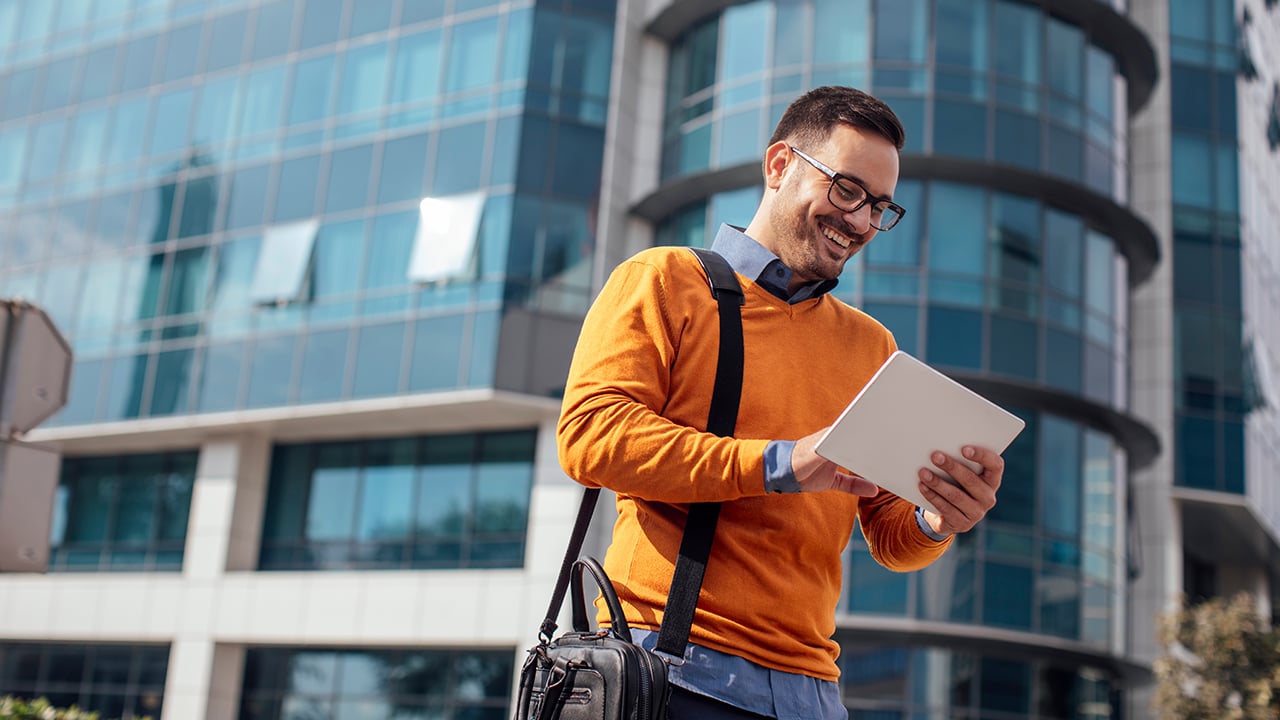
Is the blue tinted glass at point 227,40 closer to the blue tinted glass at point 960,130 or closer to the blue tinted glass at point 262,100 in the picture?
the blue tinted glass at point 262,100

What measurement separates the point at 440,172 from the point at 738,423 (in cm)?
2188

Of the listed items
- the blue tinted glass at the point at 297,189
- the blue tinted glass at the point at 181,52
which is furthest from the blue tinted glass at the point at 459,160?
the blue tinted glass at the point at 181,52

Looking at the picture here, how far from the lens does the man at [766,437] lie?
2658mm

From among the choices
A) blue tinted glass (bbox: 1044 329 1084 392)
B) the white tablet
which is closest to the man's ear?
the white tablet

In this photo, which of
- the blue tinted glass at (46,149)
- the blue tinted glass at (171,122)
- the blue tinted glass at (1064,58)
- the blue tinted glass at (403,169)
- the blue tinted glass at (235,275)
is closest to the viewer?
the blue tinted glass at (1064,58)

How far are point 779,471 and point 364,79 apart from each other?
2431cm

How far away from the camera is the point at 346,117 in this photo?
25656mm

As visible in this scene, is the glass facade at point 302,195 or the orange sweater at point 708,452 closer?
the orange sweater at point 708,452

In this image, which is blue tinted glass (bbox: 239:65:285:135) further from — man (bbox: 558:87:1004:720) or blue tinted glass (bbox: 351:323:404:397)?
man (bbox: 558:87:1004:720)

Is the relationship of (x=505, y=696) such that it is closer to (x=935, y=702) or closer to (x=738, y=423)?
(x=935, y=702)

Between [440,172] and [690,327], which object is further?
[440,172]

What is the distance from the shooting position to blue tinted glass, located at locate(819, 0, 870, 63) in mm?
22781

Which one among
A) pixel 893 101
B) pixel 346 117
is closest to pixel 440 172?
pixel 346 117

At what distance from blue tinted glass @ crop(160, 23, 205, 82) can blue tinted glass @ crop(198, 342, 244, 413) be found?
6.18 m
